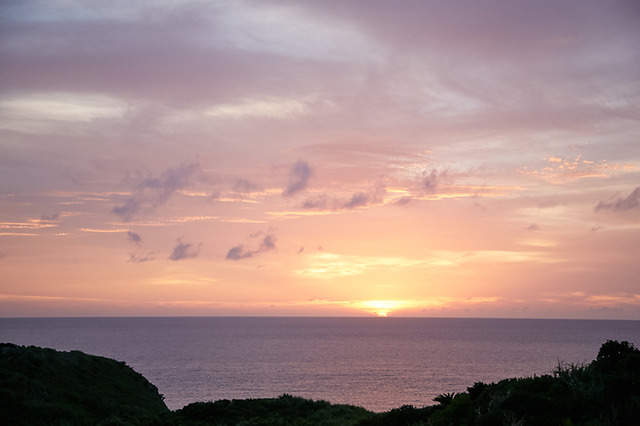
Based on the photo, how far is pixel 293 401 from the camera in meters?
44.8

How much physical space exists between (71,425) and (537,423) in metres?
25.6

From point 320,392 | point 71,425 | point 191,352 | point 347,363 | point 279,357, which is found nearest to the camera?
point 71,425

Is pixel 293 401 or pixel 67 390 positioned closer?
pixel 67 390

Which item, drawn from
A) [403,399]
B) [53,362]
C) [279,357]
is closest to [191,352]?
[279,357]

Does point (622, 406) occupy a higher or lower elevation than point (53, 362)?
higher

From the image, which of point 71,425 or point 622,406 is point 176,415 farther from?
point 622,406

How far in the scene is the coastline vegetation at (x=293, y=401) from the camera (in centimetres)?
1981

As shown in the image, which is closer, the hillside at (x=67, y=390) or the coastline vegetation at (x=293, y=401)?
the coastline vegetation at (x=293, y=401)

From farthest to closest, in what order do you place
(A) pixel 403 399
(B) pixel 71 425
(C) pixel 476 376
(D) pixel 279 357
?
(D) pixel 279 357 → (C) pixel 476 376 → (A) pixel 403 399 → (B) pixel 71 425

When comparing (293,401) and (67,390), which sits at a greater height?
(67,390)

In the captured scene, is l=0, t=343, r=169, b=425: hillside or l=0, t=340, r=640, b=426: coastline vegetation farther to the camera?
l=0, t=343, r=169, b=425: hillside

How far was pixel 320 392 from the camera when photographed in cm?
10056

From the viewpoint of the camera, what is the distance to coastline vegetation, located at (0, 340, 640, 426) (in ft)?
65.0

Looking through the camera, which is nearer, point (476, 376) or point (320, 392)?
point (320, 392)
